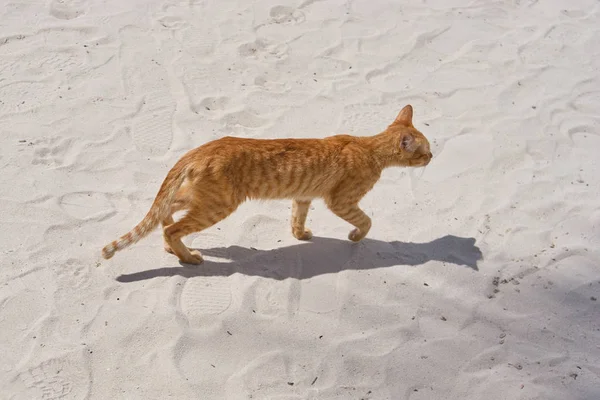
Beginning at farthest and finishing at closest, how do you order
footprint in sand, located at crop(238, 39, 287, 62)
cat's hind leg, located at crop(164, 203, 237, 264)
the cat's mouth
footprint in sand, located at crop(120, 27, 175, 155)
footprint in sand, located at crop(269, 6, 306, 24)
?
footprint in sand, located at crop(269, 6, 306, 24) < footprint in sand, located at crop(238, 39, 287, 62) < footprint in sand, located at crop(120, 27, 175, 155) < the cat's mouth < cat's hind leg, located at crop(164, 203, 237, 264)

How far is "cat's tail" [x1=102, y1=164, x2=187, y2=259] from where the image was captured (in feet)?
14.6

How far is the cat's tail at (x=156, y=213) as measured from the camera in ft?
14.6

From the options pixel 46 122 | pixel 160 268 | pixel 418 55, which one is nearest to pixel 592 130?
pixel 418 55

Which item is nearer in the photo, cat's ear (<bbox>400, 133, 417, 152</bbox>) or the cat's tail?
the cat's tail

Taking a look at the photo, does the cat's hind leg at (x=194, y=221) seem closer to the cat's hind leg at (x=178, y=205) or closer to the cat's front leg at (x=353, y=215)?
the cat's hind leg at (x=178, y=205)

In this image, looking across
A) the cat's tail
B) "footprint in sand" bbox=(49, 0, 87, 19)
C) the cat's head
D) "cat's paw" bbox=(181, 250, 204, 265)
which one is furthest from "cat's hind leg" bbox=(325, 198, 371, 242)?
"footprint in sand" bbox=(49, 0, 87, 19)

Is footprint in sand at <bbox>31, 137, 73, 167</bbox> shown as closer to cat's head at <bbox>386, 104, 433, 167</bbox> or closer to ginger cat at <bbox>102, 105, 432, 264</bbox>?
ginger cat at <bbox>102, 105, 432, 264</bbox>

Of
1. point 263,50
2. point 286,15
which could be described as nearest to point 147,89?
point 263,50

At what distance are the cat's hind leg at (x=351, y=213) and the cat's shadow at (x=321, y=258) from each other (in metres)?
0.18

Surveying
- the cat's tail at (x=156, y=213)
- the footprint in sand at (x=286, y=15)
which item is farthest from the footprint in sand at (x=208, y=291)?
the footprint in sand at (x=286, y=15)

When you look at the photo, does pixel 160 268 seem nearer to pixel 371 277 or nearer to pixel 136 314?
pixel 136 314

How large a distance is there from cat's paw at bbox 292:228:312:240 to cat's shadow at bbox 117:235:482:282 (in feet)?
0.16

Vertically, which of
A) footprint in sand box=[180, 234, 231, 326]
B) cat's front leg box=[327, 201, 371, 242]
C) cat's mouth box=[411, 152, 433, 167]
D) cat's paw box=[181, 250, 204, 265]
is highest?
cat's mouth box=[411, 152, 433, 167]

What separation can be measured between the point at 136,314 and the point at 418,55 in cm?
428
